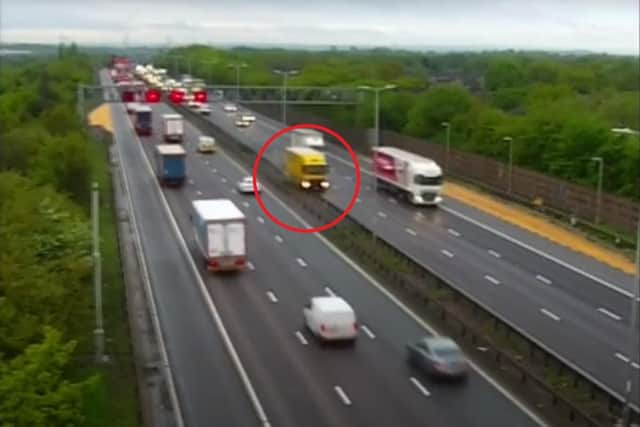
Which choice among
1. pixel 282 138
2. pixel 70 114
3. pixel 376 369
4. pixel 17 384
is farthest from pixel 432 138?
pixel 17 384

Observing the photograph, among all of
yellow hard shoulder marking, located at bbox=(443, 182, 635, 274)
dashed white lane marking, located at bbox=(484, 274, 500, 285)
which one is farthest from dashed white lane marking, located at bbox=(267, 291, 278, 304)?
yellow hard shoulder marking, located at bbox=(443, 182, 635, 274)

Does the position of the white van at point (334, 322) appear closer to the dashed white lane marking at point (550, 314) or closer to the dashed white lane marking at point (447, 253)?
the dashed white lane marking at point (550, 314)

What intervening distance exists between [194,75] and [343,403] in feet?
386

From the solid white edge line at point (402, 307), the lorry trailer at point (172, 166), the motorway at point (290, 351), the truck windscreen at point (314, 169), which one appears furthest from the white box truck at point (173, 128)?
the motorway at point (290, 351)

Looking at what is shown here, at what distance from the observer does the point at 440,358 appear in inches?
938

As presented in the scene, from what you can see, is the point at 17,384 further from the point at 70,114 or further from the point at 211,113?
the point at 211,113

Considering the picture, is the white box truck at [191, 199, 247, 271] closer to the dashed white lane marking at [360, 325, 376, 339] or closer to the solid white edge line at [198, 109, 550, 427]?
the solid white edge line at [198, 109, 550, 427]

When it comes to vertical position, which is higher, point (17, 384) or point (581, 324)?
point (17, 384)

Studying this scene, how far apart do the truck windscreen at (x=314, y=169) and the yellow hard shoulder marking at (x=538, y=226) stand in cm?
733

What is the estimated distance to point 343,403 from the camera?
22062 millimetres

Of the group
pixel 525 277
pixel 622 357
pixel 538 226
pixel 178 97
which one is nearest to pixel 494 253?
pixel 525 277

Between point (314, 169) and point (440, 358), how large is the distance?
98.5ft

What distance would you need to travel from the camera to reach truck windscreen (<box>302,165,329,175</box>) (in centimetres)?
5289

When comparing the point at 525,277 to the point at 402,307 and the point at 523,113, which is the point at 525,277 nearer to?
the point at 402,307
